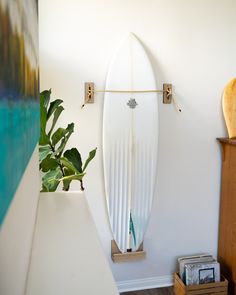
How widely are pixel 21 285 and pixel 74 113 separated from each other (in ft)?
5.28

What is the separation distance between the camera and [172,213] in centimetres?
241

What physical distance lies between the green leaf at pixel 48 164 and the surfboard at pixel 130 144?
0.67 m

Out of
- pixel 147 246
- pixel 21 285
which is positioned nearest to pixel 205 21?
pixel 147 246

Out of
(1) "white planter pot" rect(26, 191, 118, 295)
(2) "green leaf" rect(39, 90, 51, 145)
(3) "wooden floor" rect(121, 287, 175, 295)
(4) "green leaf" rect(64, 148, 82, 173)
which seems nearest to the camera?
(1) "white planter pot" rect(26, 191, 118, 295)

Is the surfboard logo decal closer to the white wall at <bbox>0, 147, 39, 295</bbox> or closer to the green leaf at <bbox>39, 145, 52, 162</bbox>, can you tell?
the green leaf at <bbox>39, 145, 52, 162</bbox>

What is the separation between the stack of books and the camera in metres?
2.22

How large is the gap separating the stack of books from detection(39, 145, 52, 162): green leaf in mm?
1391

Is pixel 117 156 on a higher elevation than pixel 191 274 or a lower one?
higher

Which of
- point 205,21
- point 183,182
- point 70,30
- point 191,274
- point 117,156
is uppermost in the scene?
point 205,21

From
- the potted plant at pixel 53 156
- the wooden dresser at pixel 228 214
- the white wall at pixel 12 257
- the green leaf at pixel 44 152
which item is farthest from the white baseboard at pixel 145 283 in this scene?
the white wall at pixel 12 257

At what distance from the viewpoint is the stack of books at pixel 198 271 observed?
222 cm

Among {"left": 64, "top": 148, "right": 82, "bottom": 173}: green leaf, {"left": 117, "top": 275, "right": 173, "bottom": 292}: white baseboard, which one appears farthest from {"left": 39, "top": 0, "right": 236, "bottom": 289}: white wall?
{"left": 64, "top": 148, "right": 82, "bottom": 173}: green leaf

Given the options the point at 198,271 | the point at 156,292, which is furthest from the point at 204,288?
the point at 156,292

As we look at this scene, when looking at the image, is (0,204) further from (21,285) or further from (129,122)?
(129,122)
